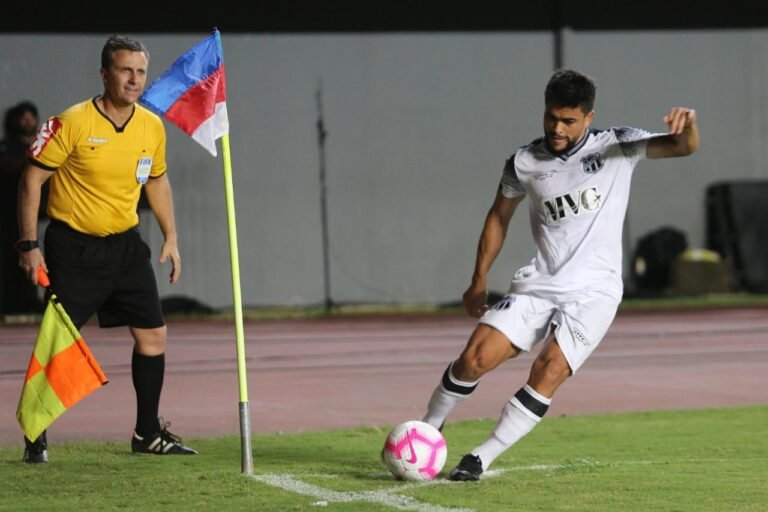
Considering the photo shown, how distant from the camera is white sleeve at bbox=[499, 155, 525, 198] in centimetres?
670

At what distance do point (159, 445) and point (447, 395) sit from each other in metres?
1.87

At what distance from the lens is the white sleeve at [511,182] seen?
670cm

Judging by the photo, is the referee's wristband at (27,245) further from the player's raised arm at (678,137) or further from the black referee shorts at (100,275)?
the player's raised arm at (678,137)

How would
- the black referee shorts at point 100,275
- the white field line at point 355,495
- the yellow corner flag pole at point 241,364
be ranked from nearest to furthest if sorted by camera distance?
the white field line at point 355,495
the yellow corner flag pole at point 241,364
the black referee shorts at point 100,275

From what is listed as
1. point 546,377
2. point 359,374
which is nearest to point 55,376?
point 546,377

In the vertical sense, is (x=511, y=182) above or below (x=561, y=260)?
A: above

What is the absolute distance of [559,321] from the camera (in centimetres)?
642

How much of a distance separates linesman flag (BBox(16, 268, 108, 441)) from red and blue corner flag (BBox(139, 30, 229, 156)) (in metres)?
1.29

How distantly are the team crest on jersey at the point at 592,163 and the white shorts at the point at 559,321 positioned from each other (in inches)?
24.9

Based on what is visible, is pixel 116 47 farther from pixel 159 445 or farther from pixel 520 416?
pixel 520 416

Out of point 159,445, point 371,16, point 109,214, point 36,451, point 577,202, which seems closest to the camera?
point 577,202

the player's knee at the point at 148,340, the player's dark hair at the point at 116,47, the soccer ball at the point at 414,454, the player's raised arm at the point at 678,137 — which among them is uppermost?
the player's dark hair at the point at 116,47

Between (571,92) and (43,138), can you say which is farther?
(43,138)

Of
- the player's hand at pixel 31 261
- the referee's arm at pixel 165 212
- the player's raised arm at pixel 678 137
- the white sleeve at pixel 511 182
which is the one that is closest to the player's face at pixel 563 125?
the white sleeve at pixel 511 182
